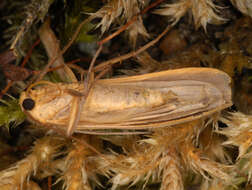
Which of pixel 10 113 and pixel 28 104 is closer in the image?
pixel 28 104

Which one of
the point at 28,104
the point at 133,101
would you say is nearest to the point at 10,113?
the point at 28,104

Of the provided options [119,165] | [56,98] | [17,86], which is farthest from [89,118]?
[17,86]

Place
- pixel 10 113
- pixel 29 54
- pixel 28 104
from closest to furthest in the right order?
pixel 28 104, pixel 10 113, pixel 29 54

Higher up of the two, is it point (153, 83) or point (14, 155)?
point (153, 83)

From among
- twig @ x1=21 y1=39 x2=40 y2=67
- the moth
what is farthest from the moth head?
twig @ x1=21 y1=39 x2=40 y2=67

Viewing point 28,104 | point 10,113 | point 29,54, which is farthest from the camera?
point 29,54

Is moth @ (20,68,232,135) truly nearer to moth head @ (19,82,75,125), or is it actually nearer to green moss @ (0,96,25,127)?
moth head @ (19,82,75,125)

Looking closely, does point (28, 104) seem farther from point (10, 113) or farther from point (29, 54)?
point (29, 54)

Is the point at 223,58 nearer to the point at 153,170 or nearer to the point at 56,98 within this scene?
the point at 153,170

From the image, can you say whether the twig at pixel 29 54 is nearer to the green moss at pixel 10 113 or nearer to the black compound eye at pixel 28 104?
the green moss at pixel 10 113
